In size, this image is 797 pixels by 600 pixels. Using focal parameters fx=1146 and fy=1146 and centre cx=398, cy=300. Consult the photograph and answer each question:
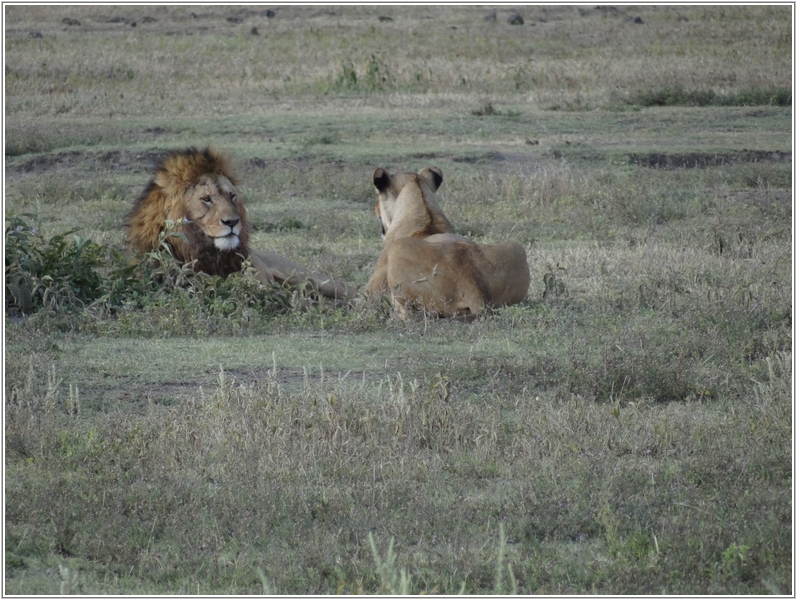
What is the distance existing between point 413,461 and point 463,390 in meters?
1.36

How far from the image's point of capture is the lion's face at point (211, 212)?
8727 millimetres

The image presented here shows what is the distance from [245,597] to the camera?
404 centimetres

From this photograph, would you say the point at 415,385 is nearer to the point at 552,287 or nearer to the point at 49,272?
the point at 552,287

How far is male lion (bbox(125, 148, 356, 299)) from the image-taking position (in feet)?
28.7

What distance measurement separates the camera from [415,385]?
6051 mm

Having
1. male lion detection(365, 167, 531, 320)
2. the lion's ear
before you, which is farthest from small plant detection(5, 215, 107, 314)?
the lion's ear

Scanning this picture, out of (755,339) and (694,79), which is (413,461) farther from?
(694,79)

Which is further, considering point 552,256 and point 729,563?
point 552,256

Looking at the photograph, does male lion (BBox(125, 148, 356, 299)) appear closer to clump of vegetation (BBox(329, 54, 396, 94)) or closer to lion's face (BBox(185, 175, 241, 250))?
lion's face (BBox(185, 175, 241, 250))

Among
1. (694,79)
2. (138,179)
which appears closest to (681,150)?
(694,79)

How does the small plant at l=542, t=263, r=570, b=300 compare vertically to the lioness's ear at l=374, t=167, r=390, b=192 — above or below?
below

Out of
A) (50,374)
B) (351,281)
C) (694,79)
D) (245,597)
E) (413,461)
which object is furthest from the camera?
(694,79)

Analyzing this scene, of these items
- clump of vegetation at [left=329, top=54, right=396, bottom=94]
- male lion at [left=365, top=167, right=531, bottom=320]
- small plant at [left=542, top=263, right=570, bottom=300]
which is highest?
clump of vegetation at [left=329, top=54, right=396, bottom=94]

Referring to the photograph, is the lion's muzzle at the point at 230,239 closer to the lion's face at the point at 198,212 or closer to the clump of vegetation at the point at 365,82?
the lion's face at the point at 198,212
